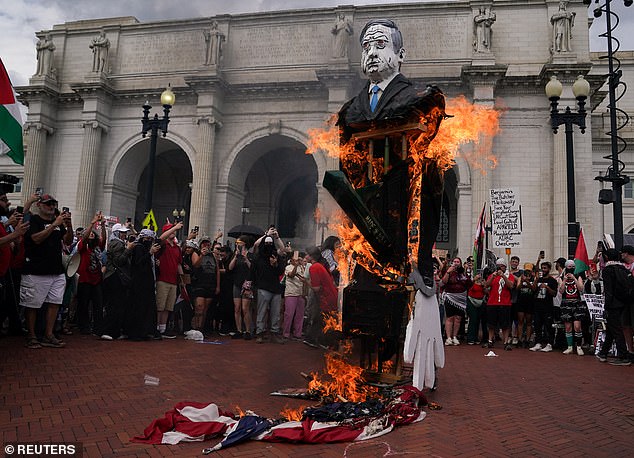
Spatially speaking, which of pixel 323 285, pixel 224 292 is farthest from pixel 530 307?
pixel 224 292

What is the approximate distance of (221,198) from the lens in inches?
962

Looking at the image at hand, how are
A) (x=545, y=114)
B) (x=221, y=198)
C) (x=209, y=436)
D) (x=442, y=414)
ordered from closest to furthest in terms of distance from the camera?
(x=209, y=436), (x=442, y=414), (x=545, y=114), (x=221, y=198)

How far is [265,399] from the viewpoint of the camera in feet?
16.8

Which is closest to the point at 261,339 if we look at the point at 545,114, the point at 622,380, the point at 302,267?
the point at 302,267

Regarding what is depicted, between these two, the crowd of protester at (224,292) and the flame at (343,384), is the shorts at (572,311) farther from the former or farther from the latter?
the flame at (343,384)

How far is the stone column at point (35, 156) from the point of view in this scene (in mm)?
26250

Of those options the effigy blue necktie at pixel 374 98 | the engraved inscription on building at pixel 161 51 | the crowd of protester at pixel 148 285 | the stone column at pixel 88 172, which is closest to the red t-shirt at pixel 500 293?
the crowd of protester at pixel 148 285

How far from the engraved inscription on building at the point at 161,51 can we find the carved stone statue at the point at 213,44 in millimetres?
791

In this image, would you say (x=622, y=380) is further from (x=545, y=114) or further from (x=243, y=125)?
(x=243, y=125)

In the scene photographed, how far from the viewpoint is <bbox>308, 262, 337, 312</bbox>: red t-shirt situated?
8.97 meters

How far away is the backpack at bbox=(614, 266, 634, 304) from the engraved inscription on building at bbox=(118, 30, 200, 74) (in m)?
22.4

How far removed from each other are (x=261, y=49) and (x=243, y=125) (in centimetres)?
413

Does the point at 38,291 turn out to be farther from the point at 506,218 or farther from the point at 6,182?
the point at 506,218

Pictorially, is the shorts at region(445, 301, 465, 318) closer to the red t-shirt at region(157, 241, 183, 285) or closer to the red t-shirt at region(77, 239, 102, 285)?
the red t-shirt at region(157, 241, 183, 285)
